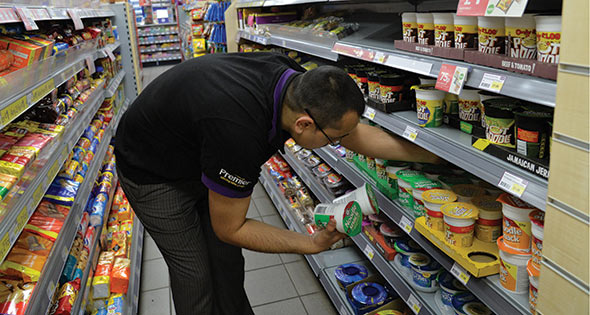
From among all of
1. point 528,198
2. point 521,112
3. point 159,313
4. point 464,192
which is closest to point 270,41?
point 159,313

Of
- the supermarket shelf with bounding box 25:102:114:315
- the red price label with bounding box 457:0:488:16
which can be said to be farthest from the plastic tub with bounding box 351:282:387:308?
the red price label with bounding box 457:0:488:16

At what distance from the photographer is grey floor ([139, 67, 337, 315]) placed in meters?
2.63

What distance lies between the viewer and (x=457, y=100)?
1.72m

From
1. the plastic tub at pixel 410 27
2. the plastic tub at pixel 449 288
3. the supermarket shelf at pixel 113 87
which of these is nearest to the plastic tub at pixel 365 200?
the plastic tub at pixel 449 288

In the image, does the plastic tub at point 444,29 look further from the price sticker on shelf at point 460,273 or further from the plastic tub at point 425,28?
the price sticker on shelf at point 460,273

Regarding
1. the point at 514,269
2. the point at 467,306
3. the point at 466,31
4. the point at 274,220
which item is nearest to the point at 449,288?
the point at 467,306

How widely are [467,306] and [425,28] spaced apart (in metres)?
1.04

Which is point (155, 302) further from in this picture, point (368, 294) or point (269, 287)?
point (368, 294)

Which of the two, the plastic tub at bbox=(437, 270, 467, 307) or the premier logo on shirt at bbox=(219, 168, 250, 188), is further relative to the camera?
the plastic tub at bbox=(437, 270, 467, 307)

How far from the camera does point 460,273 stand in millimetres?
1483

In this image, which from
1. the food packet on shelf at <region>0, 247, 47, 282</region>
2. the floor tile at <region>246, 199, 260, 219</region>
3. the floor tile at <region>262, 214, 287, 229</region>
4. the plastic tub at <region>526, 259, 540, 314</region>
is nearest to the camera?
the plastic tub at <region>526, 259, 540, 314</region>

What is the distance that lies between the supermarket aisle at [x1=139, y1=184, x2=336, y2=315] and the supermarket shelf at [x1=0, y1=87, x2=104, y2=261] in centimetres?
103

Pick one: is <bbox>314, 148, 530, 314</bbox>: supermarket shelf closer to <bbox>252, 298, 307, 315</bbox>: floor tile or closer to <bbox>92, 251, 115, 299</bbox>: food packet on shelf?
<bbox>252, 298, 307, 315</bbox>: floor tile

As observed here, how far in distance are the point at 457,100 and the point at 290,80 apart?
66 cm
